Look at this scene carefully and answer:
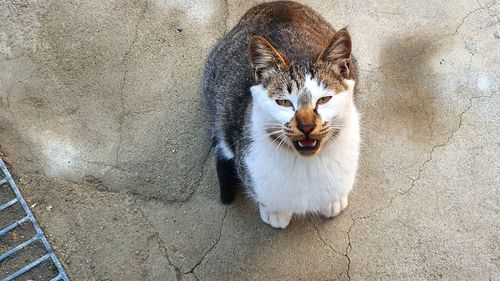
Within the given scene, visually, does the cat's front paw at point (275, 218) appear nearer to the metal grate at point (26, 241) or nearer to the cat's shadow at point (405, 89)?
the cat's shadow at point (405, 89)

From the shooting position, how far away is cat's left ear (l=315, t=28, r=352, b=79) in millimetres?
1941

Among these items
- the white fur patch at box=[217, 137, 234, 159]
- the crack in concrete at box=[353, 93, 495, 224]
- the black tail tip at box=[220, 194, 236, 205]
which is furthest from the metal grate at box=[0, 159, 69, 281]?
the crack in concrete at box=[353, 93, 495, 224]

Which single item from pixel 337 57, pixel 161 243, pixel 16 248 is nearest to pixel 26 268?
pixel 16 248

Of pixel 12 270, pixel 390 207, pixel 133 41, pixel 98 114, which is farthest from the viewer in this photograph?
pixel 133 41

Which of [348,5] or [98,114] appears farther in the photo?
[348,5]

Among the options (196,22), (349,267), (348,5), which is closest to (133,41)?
(196,22)

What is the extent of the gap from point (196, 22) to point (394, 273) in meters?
2.00

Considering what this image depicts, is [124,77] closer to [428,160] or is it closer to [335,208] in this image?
[335,208]

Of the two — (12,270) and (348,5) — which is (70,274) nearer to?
(12,270)

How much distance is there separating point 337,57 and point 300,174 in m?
0.55

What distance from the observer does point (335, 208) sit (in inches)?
104

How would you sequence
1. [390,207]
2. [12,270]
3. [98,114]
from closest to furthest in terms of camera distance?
[12,270]
[390,207]
[98,114]

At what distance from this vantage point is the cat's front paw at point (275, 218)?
2.60 metres

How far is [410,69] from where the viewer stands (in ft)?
10.3
